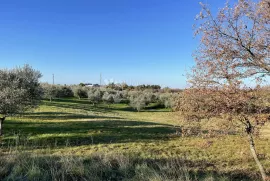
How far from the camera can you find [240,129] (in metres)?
10.4

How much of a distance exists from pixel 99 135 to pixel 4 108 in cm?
800

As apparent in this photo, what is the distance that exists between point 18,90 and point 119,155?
1331cm

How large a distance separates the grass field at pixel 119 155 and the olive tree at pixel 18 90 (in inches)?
86.1

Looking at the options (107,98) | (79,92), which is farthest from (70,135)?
(79,92)

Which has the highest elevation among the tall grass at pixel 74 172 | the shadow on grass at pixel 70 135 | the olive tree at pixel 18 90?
the olive tree at pixel 18 90

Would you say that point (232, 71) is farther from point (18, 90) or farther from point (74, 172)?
point (18, 90)

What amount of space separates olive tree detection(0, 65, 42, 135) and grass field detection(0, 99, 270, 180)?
2.19 metres

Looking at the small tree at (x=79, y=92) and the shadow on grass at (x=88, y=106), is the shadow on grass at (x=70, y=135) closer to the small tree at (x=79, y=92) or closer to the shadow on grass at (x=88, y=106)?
the shadow on grass at (x=88, y=106)

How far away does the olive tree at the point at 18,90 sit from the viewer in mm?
16438

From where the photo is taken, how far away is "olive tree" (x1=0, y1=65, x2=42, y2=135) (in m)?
16.4

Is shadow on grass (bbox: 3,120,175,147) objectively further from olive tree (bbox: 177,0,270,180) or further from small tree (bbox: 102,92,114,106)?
small tree (bbox: 102,92,114,106)

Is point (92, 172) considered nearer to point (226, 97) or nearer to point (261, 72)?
point (226, 97)

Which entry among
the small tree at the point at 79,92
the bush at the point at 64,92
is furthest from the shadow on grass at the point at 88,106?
the small tree at the point at 79,92

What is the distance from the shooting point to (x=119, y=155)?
6.55 m
